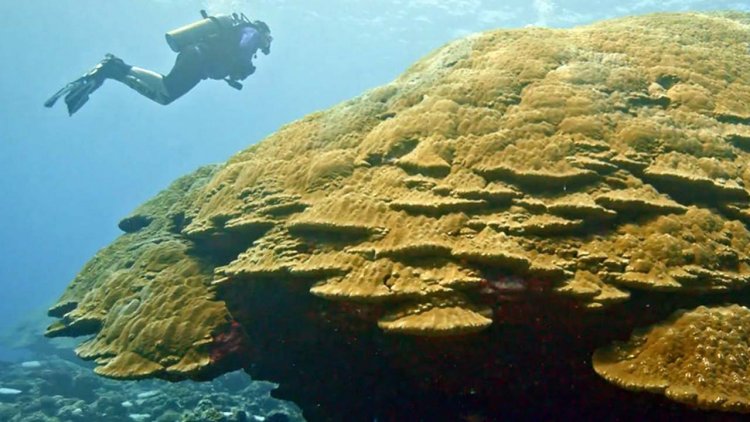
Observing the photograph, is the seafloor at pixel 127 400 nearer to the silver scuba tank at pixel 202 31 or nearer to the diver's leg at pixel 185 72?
the diver's leg at pixel 185 72

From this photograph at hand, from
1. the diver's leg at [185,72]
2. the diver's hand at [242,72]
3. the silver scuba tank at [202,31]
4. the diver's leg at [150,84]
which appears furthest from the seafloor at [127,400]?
the silver scuba tank at [202,31]

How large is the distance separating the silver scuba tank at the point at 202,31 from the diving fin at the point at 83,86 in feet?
6.16

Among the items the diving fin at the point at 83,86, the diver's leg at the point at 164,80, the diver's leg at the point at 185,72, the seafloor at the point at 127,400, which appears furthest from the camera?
the seafloor at the point at 127,400

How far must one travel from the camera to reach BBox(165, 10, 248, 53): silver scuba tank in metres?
11.3

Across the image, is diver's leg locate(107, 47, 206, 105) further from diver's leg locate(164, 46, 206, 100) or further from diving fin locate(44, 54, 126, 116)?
diving fin locate(44, 54, 126, 116)

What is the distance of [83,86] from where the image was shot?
11.6m

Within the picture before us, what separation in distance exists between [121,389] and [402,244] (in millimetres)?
18416

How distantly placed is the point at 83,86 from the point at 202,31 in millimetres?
3178

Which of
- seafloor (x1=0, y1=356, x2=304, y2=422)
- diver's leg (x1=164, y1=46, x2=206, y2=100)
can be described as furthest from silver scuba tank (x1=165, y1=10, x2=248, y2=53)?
seafloor (x1=0, y1=356, x2=304, y2=422)

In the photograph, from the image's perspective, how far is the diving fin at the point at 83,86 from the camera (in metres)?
11.4

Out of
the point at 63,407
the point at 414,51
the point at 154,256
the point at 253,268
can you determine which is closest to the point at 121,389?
the point at 63,407

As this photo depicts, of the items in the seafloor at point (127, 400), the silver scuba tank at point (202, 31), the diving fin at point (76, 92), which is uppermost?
the silver scuba tank at point (202, 31)

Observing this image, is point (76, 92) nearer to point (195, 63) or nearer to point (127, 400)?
point (195, 63)

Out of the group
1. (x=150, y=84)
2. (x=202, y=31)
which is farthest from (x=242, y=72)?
(x=150, y=84)
